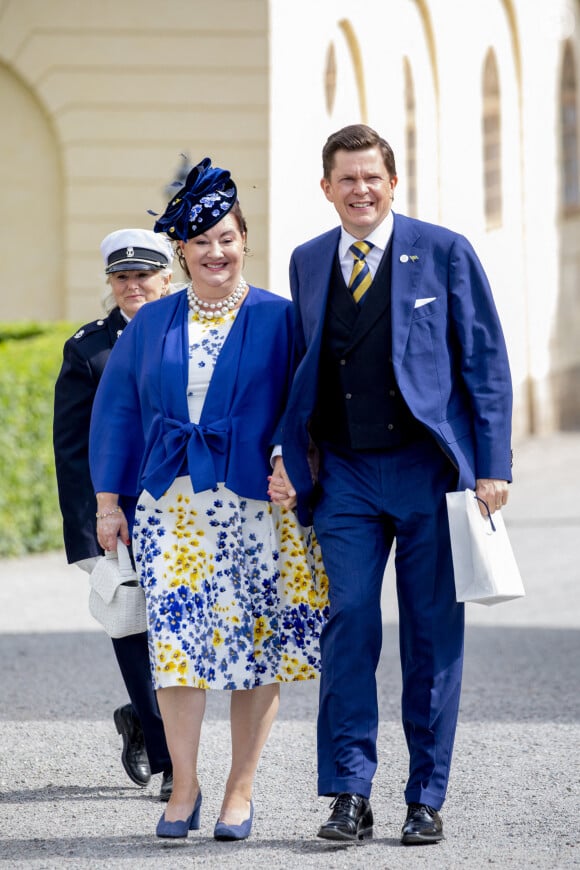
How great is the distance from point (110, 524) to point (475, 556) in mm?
Result: 1037

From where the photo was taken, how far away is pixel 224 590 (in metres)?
4.64

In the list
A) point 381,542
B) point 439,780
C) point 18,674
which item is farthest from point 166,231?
point 18,674

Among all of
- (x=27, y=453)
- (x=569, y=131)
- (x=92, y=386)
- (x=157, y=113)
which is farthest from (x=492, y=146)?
(x=92, y=386)

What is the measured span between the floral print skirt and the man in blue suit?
0.33 feet

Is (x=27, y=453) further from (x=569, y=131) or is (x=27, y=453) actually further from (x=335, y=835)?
(x=569, y=131)

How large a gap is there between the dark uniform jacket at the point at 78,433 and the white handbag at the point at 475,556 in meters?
1.30

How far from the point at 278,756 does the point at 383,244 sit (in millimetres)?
1887

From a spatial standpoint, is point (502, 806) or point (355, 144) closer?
point (355, 144)

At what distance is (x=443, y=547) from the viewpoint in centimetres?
469

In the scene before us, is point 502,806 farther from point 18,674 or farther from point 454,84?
point 454,84

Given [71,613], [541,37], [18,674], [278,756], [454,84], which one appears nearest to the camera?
[278,756]

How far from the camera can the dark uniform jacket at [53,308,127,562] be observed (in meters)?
5.32

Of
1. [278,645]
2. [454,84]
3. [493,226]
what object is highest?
[454,84]

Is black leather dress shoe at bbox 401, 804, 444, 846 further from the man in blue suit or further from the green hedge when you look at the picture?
the green hedge
